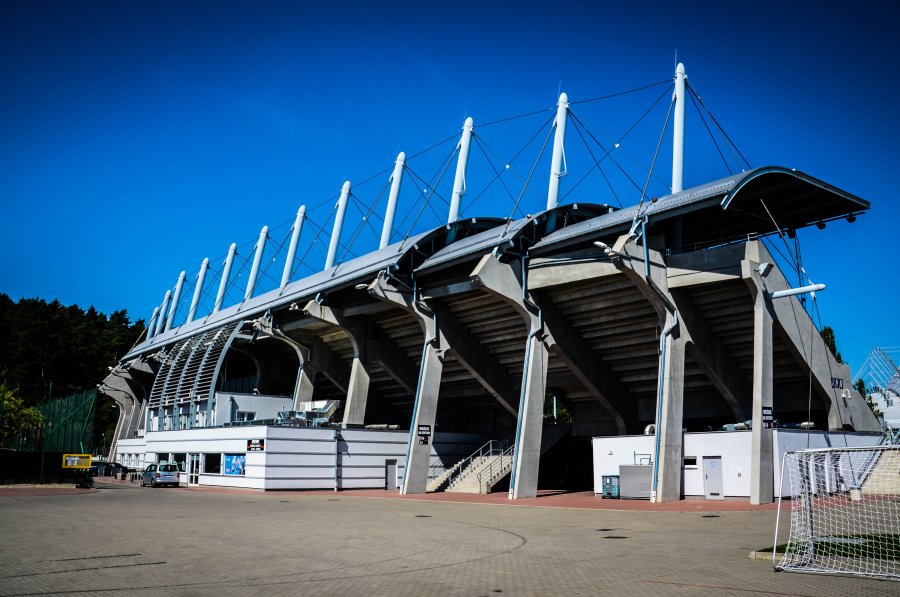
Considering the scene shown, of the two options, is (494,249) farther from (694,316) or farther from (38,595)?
(38,595)

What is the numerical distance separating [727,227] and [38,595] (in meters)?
34.3

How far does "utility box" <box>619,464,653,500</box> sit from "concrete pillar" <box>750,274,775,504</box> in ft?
15.5

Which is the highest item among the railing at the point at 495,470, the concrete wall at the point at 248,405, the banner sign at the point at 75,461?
the concrete wall at the point at 248,405

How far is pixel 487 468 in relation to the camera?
46.2 metres

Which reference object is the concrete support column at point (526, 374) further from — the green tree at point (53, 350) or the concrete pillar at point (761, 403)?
the green tree at point (53, 350)

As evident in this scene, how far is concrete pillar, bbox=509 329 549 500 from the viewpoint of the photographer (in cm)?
3788

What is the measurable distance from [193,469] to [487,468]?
72.2 ft

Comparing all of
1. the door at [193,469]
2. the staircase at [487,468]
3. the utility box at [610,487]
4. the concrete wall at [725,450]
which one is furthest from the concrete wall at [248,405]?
the utility box at [610,487]

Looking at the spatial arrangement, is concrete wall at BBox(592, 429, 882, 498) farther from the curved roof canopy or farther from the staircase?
the curved roof canopy

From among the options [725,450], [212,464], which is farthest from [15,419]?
[725,450]

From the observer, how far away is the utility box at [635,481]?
34688 mm

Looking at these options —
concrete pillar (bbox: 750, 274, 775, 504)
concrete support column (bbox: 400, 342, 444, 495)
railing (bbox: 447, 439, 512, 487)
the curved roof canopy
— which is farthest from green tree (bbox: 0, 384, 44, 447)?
concrete pillar (bbox: 750, 274, 775, 504)

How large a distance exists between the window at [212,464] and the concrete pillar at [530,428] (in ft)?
74.0

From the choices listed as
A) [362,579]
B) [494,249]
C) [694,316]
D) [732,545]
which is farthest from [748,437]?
[362,579]
